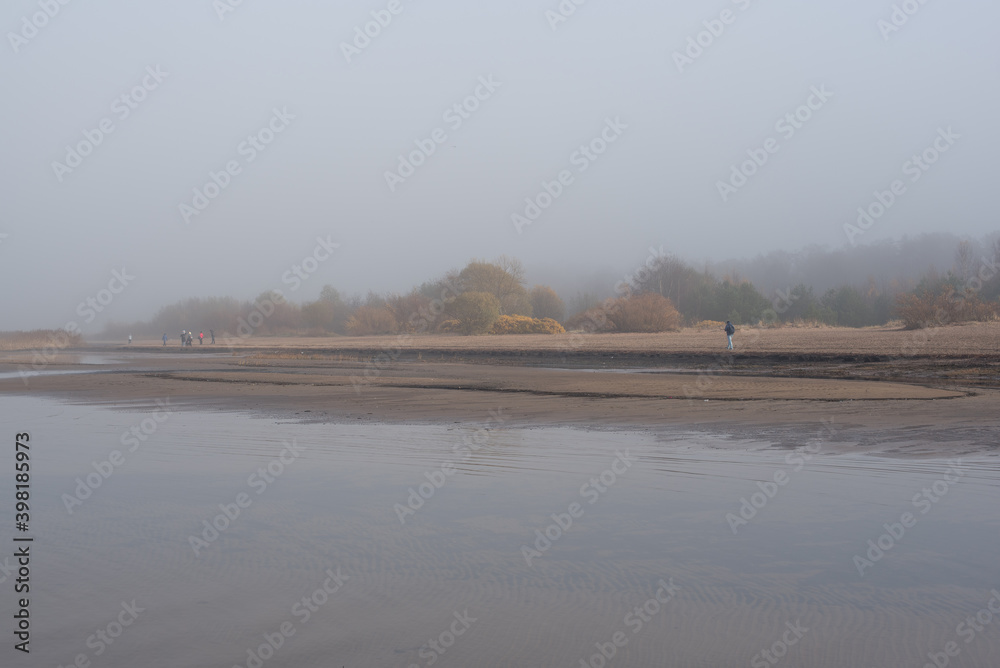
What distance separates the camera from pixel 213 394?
18297 mm

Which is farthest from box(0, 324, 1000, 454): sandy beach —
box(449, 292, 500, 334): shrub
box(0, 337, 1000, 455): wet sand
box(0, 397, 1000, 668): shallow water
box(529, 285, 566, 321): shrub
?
box(529, 285, 566, 321): shrub

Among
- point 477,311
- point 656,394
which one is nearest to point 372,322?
point 477,311

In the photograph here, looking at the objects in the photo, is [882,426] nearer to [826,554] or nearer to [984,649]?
[826,554]

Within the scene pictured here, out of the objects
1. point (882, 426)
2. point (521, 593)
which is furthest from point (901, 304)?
point (521, 593)

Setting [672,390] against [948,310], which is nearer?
[672,390]

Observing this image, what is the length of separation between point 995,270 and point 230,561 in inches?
2940

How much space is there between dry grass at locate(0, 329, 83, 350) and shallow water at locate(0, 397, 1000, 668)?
73186 millimetres

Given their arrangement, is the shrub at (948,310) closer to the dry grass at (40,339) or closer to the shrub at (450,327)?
the shrub at (450,327)

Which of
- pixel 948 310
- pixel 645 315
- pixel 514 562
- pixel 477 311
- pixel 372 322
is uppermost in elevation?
pixel 514 562

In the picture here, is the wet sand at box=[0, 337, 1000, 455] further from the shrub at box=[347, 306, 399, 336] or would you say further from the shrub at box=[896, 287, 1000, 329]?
the shrub at box=[347, 306, 399, 336]

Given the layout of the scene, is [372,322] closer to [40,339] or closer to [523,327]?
[523,327]

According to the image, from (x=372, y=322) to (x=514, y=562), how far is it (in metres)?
78.5

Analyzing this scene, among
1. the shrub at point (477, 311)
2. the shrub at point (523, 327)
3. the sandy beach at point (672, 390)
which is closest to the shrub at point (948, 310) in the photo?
the sandy beach at point (672, 390)

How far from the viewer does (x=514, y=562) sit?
192 inches
